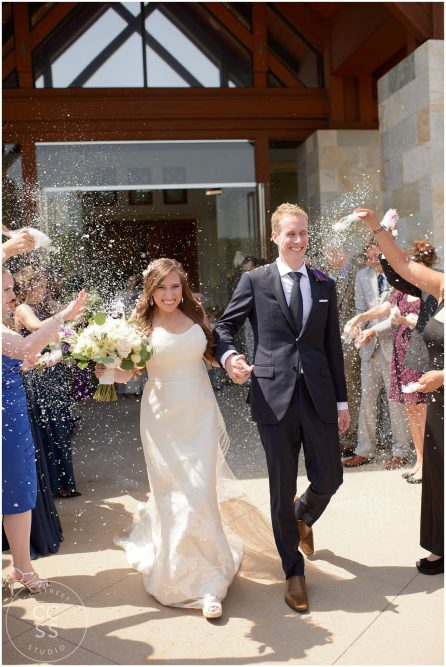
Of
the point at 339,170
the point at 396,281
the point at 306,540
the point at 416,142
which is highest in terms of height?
the point at 339,170

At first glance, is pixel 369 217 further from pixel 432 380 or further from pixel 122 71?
pixel 122 71

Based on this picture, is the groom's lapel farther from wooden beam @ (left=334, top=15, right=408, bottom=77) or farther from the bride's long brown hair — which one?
wooden beam @ (left=334, top=15, right=408, bottom=77)

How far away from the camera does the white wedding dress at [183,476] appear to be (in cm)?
347

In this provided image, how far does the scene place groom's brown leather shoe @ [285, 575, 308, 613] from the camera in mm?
3363

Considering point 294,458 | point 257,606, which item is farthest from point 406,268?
point 257,606

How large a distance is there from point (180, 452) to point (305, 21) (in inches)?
328

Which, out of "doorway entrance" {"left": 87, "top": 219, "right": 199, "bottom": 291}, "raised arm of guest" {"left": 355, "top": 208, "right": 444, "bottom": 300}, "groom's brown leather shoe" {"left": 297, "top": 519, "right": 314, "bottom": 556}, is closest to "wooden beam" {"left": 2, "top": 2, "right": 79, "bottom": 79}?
"doorway entrance" {"left": 87, "top": 219, "right": 199, "bottom": 291}

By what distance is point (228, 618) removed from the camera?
333cm

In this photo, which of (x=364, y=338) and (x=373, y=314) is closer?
(x=373, y=314)

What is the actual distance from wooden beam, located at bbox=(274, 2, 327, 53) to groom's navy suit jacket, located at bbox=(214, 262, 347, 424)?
24.6 ft

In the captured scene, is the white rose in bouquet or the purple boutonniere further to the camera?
the purple boutonniere

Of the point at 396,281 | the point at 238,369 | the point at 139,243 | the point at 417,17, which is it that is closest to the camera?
the point at 238,369

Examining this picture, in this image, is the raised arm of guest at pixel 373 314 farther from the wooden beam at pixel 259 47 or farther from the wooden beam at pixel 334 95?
the wooden beam at pixel 259 47

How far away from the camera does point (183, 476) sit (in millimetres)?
3539
